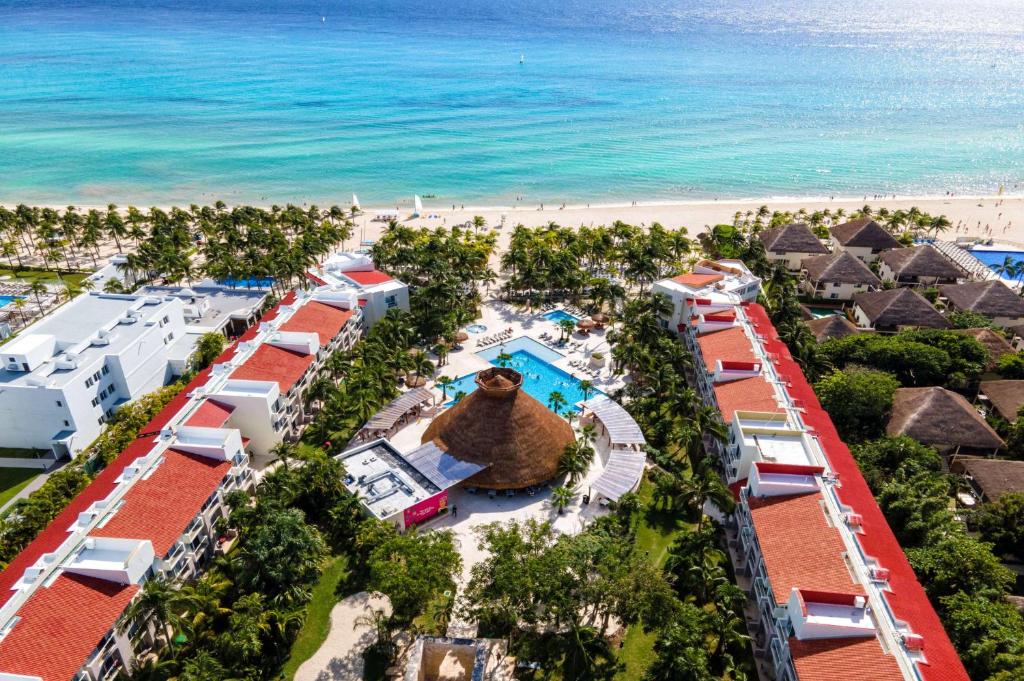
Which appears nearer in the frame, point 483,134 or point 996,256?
point 996,256

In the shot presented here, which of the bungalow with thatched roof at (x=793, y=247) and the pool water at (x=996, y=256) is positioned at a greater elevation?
the bungalow with thatched roof at (x=793, y=247)

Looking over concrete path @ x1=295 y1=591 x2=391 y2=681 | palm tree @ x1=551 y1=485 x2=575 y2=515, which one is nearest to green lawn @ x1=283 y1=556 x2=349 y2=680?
concrete path @ x1=295 y1=591 x2=391 y2=681

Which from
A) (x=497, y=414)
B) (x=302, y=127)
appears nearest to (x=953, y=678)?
(x=497, y=414)

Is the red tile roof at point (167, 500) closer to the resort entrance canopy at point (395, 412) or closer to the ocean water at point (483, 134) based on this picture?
the resort entrance canopy at point (395, 412)

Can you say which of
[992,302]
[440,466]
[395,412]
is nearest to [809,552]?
[440,466]

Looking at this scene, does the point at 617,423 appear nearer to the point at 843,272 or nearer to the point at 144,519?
the point at 144,519

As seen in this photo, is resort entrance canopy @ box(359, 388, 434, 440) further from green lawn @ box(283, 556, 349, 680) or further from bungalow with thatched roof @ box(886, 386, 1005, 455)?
bungalow with thatched roof @ box(886, 386, 1005, 455)

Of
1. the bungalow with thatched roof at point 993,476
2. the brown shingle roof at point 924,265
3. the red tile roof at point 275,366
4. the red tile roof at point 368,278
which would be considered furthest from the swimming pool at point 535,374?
the brown shingle roof at point 924,265
